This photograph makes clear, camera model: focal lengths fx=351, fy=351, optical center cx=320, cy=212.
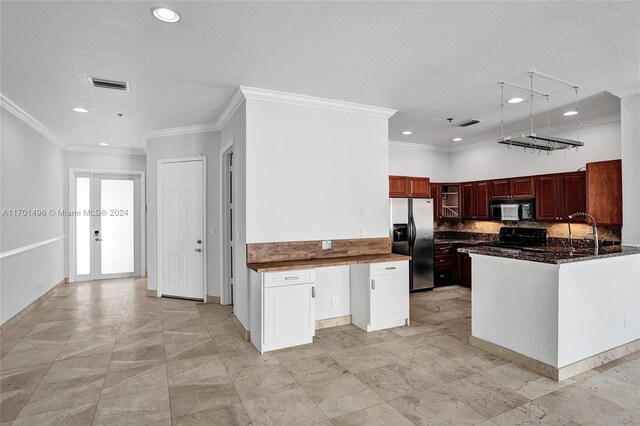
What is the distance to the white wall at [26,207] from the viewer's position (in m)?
4.28

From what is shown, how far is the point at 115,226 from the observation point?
24.0ft

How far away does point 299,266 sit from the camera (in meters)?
3.69

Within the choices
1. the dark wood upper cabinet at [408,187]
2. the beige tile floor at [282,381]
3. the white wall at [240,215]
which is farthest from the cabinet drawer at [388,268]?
the dark wood upper cabinet at [408,187]

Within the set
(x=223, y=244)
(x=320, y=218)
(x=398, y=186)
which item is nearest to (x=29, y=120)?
(x=223, y=244)

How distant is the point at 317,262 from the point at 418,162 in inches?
165

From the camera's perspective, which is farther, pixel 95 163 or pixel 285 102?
pixel 95 163

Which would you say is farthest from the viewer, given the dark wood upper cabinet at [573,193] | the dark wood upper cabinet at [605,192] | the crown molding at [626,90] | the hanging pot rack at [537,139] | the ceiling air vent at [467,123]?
the ceiling air vent at [467,123]

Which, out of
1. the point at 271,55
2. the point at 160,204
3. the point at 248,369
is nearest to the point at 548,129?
the point at 271,55

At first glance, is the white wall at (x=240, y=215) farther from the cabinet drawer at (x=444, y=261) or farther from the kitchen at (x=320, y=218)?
the cabinet drawer at (x=444, y=261)

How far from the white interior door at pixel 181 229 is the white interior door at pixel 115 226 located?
2.10 meters

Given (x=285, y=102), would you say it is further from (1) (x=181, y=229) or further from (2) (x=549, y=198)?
(2) (x=549, y=198)

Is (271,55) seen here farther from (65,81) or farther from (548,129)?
(548,129)

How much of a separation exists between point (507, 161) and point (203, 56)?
223 inches

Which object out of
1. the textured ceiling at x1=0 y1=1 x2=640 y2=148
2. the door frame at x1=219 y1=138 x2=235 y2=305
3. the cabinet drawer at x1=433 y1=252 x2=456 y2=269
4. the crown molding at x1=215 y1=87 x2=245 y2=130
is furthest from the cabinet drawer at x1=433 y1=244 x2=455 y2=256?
the crown molding at x1=215 y1=87 x2=245 y2=130
